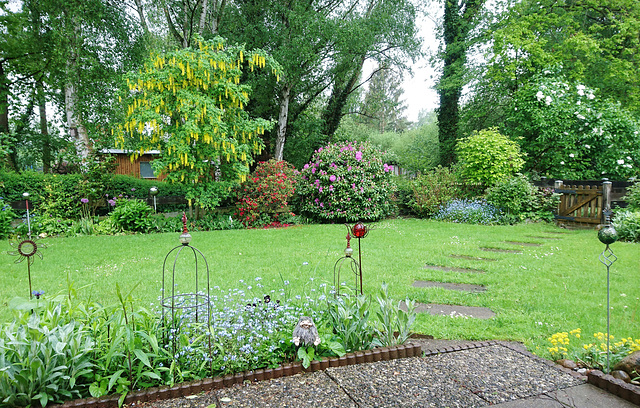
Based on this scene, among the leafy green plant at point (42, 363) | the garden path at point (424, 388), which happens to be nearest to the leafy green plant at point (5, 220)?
the leafy green plant at point (42, 363)

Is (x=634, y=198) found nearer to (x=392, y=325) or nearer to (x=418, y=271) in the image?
(x=418, y=271)

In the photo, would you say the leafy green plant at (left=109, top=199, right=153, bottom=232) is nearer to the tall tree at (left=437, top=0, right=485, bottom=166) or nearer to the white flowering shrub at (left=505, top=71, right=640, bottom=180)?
the white flowering shrub at (left=505, top=71, right=640, bottom=180)

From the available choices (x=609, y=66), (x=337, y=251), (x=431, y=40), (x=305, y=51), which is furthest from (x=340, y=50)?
(x=609, y=66)

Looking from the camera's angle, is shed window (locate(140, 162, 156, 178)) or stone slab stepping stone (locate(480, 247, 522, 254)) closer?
stone slab stepping stone (locate(480, 247, 522, 254))

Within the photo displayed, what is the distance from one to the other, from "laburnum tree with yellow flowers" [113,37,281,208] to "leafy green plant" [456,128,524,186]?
6.12m

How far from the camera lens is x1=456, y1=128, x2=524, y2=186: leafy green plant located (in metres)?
10.5

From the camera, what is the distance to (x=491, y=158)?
10555 millimetres

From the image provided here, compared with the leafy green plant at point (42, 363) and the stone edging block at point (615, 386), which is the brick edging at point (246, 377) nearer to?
the leafy green plant at point (42, 363)

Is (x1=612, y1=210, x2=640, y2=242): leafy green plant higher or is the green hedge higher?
the green hedge

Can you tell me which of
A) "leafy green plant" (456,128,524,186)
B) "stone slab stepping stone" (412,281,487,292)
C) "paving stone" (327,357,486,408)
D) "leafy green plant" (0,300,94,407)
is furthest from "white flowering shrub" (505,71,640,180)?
"leafy green plant" (0,300,94,407)

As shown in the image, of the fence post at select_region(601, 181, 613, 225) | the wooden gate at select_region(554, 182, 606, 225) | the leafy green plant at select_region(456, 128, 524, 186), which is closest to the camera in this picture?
the fence post at select_region(601, 181, 613, 225)

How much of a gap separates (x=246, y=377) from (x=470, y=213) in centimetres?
935

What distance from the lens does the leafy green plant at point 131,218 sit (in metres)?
8.35

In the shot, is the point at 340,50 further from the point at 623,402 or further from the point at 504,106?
the point at 623,402
